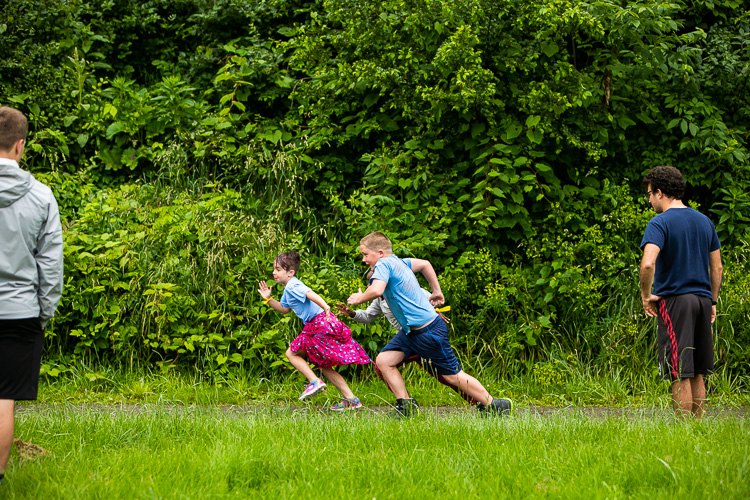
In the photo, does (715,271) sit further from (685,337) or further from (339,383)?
(339,383)

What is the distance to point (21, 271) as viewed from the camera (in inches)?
142

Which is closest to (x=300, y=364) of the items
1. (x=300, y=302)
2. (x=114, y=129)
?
(x=300, y=302)

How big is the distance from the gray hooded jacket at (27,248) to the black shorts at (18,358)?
66mm

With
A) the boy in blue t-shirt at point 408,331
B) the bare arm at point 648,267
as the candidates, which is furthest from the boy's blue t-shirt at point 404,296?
the bare arm at point 648,267

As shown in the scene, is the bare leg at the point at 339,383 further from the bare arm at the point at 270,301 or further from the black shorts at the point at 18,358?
the black shorts at the point at 18,358

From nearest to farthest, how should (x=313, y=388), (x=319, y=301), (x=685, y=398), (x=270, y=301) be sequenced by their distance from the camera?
(x=685, y=398) → (x=319, y=301) → (x=313, y=388) → (x=270, y=301)

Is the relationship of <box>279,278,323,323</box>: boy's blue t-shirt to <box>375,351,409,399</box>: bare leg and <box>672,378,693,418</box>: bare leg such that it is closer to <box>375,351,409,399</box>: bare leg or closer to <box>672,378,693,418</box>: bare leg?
<box>375,351,409,399</box>: bare leg

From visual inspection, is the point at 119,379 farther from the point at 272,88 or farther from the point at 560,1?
the point at 560,1

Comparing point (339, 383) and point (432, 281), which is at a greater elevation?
point (432, 281)

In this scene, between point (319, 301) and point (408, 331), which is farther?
point (319, 301)

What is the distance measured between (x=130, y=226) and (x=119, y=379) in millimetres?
1849

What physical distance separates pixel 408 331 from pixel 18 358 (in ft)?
9.72

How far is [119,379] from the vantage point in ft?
22.3

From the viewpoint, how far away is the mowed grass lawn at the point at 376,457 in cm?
348
